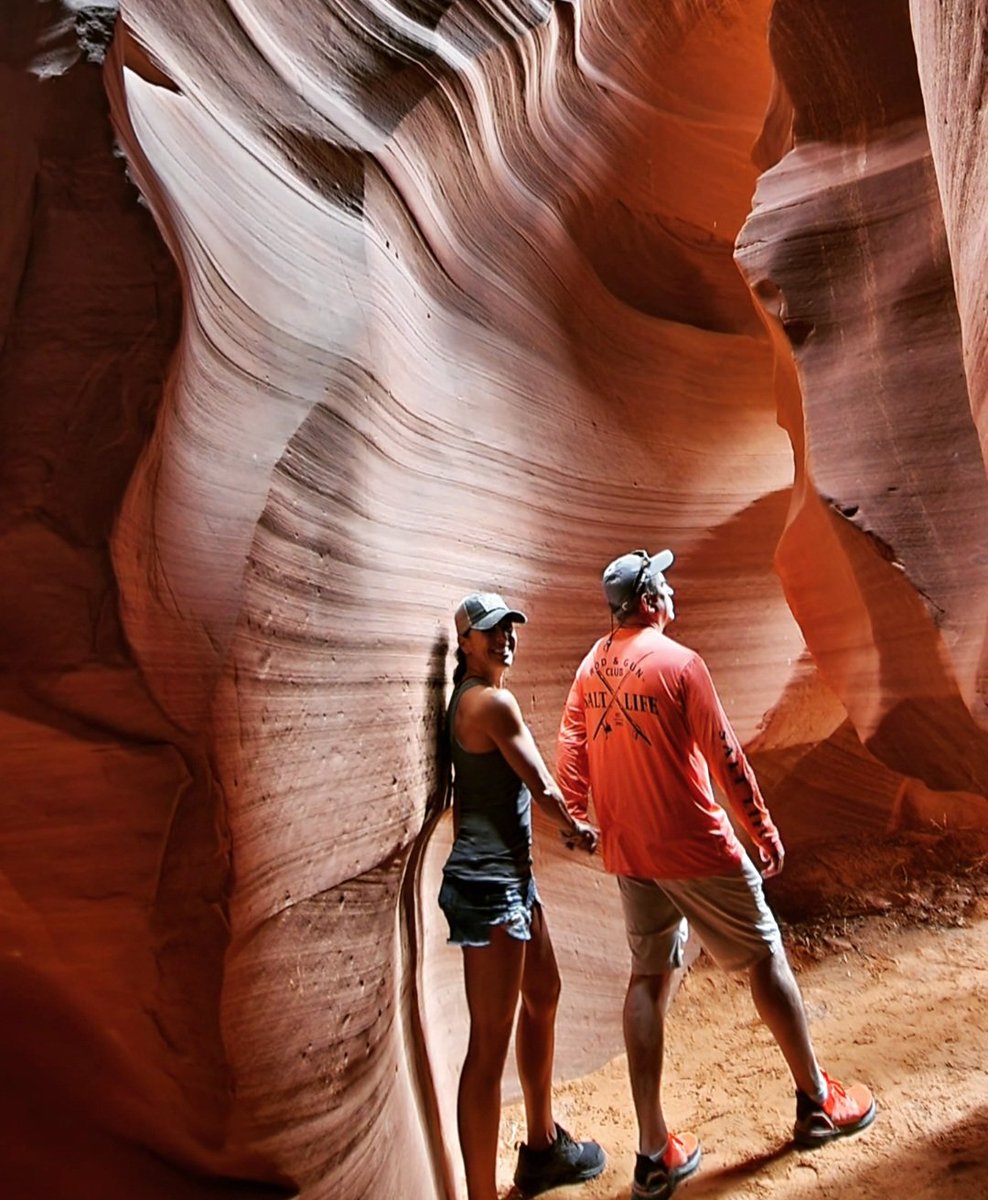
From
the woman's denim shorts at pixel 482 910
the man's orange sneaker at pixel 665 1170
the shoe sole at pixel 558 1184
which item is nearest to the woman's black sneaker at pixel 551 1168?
the shoe sole at pixel 558 1184

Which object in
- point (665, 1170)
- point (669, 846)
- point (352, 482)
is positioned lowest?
point (665, 1170)

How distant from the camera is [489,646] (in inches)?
104

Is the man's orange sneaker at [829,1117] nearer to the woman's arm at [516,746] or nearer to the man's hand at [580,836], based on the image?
the man's hand at [580,836]

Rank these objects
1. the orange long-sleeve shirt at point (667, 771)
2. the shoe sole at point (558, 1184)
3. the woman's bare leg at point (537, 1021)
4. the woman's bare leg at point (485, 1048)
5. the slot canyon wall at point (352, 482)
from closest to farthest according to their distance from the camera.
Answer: the slot canyon wall at point (352, 482) → the woman's bare leg at point (485, 1048) → the orange long-sleeve shirt at point (667, 771) → the woman's bare leg at point (537, 1021) → the shoe sole at point (558, 1184)

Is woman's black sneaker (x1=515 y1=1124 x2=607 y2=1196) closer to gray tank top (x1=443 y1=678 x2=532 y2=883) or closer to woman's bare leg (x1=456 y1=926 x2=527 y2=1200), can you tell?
woman's bare leg (x1=456 y1=926 x2=527 y2=1200)

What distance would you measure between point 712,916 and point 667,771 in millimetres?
422

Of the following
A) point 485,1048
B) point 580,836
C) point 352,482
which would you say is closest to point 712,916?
point 580,836

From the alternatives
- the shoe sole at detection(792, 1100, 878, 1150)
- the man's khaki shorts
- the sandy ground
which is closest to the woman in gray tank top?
the man's khaki shorts

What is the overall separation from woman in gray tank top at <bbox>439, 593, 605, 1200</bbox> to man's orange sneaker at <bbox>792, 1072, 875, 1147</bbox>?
0.74 metres

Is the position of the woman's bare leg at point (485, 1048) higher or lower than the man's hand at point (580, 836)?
lower

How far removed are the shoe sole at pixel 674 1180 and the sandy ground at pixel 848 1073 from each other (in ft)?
0.13

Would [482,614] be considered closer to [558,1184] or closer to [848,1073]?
[558,1184]

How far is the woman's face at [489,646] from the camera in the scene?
2.65 meters

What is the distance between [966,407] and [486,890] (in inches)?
69.7
